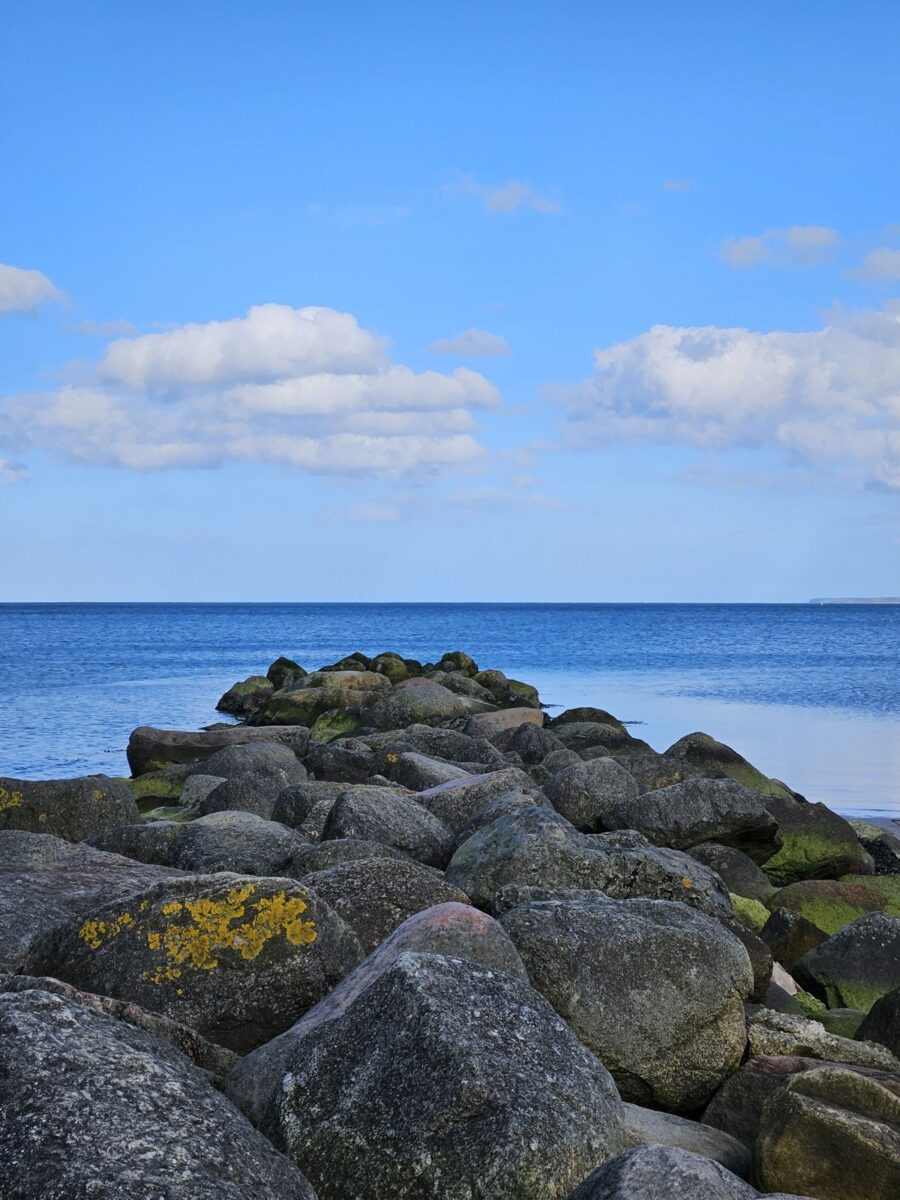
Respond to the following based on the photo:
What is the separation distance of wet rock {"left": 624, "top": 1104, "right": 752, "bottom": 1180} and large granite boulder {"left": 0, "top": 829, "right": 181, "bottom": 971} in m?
2.60

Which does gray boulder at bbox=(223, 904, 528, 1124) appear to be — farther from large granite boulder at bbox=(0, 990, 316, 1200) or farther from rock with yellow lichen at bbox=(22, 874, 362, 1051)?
large granite boulder at bbox=(0, 990, 316, 1200)

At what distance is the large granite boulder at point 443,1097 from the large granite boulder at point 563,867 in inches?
113

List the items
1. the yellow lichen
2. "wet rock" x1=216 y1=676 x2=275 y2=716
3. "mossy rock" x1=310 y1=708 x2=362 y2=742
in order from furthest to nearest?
"wet rock" x1=216 y1=676 x2=275 y2=716 < "mossy rock" x1=310 y1=708 x2=362 y2=742 < the yellow lichen

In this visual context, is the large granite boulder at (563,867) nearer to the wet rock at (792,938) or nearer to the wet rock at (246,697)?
the wet rock at (792,938)

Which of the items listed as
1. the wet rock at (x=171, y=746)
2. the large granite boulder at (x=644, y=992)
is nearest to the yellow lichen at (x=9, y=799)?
the large granite boulder at (x=644, y=992)

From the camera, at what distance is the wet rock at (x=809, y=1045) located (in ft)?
20.9

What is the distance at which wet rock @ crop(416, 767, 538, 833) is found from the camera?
10.4 metres

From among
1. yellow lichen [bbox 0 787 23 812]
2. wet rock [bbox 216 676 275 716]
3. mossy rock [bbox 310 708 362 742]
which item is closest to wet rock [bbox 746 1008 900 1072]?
Result: yellow lichen [bbox 0 787 23 812]

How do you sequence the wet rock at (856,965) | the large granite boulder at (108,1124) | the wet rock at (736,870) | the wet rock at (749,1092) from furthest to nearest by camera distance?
the wet rock at (736,870)
the wet rock at (856,965)
the wet rock at (749,1092)
the large granite boulder at (108,1124)

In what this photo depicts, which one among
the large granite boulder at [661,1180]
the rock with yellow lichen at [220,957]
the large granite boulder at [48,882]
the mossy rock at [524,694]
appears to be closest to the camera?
the large granite boulder at [661,1180]

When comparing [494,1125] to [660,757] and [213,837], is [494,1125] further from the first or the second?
[660,757]

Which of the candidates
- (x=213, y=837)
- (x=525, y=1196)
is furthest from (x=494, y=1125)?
(x=213, y=837)

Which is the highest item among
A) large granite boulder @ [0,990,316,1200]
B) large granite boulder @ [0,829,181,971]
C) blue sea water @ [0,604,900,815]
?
large granite boulder @ [0,990,316,1200]

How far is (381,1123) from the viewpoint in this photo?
4.36 metres
